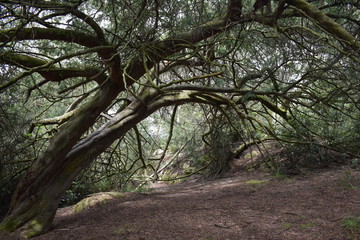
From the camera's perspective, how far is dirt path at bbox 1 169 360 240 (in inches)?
126

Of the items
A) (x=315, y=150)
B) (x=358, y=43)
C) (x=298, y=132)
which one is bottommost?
(x=315, y=150)

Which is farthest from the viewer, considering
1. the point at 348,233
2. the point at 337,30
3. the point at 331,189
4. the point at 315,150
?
the point at 315,150

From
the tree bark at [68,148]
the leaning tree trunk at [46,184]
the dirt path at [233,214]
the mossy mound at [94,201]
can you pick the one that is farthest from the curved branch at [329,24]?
the mossy mound at [94,201]

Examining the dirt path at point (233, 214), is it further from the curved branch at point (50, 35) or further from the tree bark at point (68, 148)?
the curved branch at point (50, 35)

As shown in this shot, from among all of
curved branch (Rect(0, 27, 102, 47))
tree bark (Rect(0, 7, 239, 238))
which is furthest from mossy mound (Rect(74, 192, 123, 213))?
curved branch (Rect(0, 27, 102, 47))

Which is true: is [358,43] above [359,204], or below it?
above

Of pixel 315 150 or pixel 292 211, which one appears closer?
pixel 292 211

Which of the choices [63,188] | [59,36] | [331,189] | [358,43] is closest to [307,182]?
[331,189]

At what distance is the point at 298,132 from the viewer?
5.91m

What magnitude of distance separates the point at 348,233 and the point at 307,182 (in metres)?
2.87

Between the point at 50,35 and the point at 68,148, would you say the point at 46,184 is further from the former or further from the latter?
the point at 50,35

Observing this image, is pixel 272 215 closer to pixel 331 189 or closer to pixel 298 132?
pixel 331 189

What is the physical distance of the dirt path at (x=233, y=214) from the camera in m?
3.20

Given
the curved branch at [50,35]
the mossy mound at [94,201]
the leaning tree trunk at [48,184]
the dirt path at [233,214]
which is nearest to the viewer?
the dirt path at [233,214]
